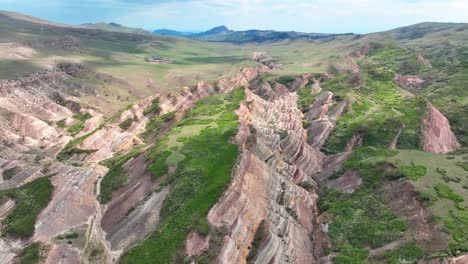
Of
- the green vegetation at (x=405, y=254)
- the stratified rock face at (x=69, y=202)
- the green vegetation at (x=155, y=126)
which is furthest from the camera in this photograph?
the green vegetation at (x=155, y=126)

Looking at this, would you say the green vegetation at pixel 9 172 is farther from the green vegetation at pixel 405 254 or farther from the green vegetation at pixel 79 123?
the green vegetation at pixel 405 254

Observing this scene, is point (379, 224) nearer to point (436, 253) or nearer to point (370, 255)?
point (370, 255)

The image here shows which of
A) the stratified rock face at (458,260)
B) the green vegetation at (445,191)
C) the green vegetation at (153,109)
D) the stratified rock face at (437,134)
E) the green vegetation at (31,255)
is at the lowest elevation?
the green vegetation at (153,109)

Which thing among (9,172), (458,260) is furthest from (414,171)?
(9,172)

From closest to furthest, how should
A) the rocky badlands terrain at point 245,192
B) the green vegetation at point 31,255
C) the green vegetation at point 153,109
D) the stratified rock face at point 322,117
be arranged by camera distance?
the green vegetation at point 31,255 < the rocky badlands terrain at point 245,192 < the stratified rock face at point 322,117 < the green vegetation at point 153,109

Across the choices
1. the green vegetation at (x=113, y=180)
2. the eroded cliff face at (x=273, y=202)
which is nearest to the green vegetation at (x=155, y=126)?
the green vegetation at (x=113, y=180)

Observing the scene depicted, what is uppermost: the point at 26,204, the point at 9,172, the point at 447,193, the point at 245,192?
the point at 245,192

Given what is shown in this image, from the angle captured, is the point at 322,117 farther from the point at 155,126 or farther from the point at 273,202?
the point at 273,202
